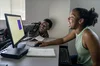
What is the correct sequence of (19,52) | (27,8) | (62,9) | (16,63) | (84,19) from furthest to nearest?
(27,8)
(62,9)
(84,19)
(19,52)
(16,63)

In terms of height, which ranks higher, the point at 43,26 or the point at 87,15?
the point at 87,15

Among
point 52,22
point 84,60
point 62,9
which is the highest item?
point 62,9

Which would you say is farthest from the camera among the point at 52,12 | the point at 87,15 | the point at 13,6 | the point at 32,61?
the point at 13,6

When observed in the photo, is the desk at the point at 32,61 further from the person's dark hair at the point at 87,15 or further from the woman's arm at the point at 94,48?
the person's dark hair at the point at 87,15

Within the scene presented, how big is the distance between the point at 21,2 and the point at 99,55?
1.98 meters

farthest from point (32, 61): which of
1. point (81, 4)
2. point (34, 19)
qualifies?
point (81, 4)

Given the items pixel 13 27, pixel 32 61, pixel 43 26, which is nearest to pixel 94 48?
pixel 32 61

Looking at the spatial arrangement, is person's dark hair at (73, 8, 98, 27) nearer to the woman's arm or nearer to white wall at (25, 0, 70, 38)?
the woman's arm

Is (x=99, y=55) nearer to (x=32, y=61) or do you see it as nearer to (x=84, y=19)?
(x=84, y=19)

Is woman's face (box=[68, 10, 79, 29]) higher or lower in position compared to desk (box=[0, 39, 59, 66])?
higher

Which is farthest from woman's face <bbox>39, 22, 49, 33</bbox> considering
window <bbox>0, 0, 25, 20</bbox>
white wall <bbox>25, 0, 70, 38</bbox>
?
window <bbox>0, 0, 25, 20</bbox>

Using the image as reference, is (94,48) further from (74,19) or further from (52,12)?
(52,12)

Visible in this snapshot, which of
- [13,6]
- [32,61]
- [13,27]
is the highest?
[13,6]

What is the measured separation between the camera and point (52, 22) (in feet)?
8.43
